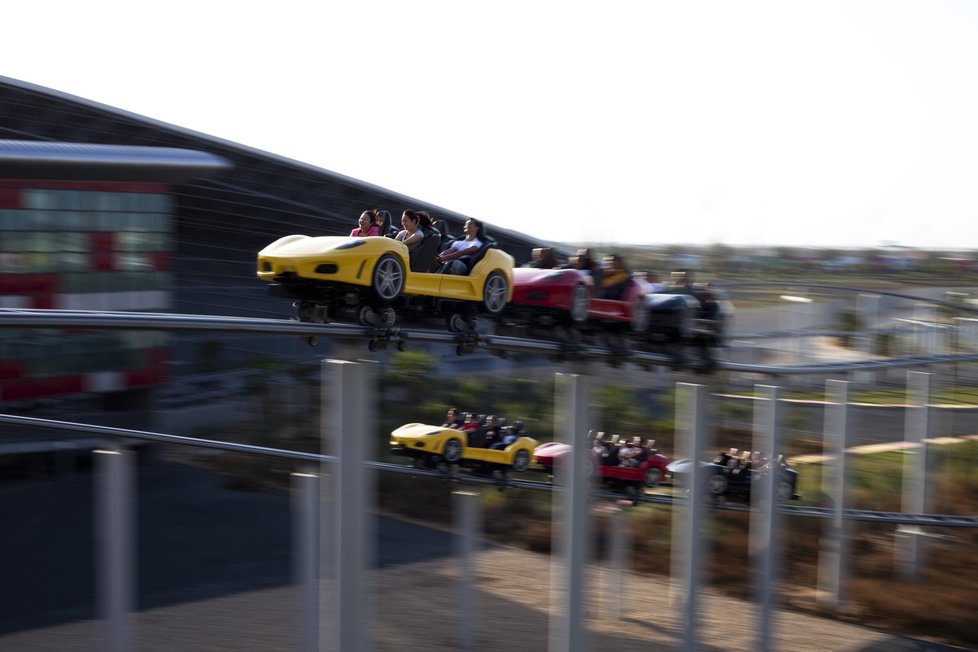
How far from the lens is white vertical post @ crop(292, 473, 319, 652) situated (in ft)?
17.3

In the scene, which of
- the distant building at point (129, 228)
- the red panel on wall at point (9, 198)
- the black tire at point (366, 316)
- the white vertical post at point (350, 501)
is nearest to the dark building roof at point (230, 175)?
the distant building at point (129, 228)

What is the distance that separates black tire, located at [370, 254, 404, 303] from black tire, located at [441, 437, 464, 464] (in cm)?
326

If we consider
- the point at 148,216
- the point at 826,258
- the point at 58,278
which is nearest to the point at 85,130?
the point at 148,216

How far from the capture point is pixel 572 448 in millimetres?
7477

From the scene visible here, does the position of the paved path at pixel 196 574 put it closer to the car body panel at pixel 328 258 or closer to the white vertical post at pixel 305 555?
the white vertical post at pixel 305 555

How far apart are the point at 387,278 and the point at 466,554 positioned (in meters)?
2.92

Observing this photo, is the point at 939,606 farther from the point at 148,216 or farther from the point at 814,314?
the point at 148,216

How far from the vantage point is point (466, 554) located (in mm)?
7754

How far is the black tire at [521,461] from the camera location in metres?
9.53

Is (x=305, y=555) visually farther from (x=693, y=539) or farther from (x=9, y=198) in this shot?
(x=9, y=198)

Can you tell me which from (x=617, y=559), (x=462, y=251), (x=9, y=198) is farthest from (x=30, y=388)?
(x=617, y=559)

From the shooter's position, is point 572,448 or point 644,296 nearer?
point 572,448

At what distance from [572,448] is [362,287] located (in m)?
2.60

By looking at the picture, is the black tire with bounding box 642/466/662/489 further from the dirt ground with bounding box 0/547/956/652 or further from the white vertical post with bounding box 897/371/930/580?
the white vertical post with bounding box 897/371/930/580
